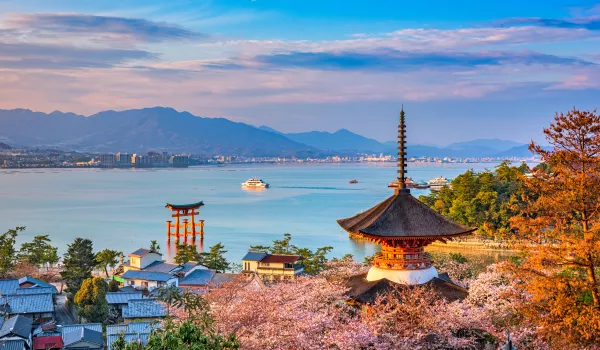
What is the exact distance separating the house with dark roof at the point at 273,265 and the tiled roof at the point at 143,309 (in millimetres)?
6400

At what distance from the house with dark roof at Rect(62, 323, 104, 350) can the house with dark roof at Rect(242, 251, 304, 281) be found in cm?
879

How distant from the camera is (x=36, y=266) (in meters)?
25.8

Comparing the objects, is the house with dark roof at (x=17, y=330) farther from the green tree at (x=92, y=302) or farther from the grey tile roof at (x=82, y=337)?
the green tree at (x=92, y=302)

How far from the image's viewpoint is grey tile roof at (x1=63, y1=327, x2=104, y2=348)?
1405 cm

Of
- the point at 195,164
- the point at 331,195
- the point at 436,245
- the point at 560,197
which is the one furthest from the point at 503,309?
the point at 195,164

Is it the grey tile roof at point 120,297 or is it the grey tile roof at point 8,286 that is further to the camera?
the grey tile roof at point 8,286

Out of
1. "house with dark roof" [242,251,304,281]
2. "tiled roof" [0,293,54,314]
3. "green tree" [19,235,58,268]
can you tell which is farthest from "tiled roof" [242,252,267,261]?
"green tree" [19,235,58,268]

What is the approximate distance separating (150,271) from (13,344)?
971cm

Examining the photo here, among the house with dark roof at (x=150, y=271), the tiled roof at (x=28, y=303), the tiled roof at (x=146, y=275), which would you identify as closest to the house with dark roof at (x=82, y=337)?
the tiled roof at (x=28, y=303)

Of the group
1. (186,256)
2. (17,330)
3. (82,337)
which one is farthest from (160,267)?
(82,337)

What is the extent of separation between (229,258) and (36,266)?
9786 millimetres

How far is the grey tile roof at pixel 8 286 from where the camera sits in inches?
741

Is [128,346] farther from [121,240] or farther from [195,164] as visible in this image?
[195,164]

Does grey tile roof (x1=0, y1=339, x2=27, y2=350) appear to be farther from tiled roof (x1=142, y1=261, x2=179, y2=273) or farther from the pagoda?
tiled roof (x1=142, y1=261, x2=179, y2=273)
